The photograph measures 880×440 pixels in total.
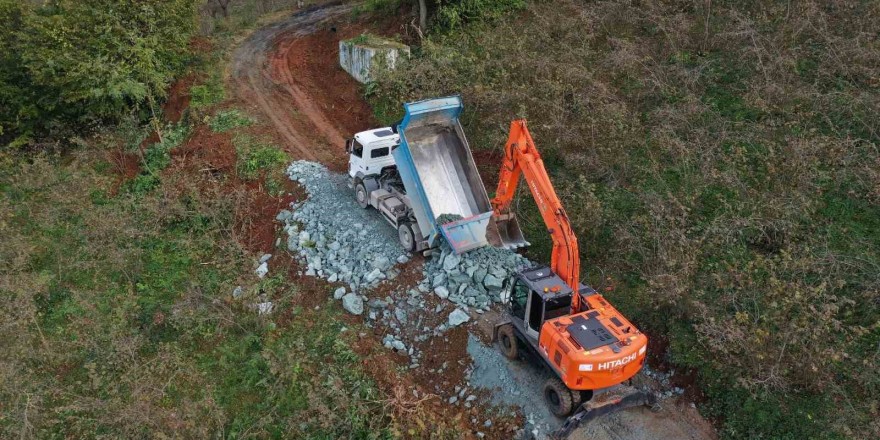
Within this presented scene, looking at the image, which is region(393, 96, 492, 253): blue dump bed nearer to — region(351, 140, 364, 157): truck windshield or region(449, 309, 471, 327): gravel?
region(449, 309, 471, 327): gravel

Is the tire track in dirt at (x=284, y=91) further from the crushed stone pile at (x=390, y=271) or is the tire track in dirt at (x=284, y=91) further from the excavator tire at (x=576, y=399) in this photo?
the excavator tire at (x=576, y=399)

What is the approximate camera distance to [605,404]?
31.6 ft

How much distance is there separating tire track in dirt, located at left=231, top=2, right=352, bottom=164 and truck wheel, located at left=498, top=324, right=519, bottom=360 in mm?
9968

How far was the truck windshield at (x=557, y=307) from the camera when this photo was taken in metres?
9.86

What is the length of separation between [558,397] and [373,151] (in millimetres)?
8433

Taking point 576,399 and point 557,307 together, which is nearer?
point 576,399

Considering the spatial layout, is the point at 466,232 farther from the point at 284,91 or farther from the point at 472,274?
the point at 284,91

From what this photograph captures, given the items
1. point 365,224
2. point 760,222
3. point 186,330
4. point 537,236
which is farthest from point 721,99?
point 186,330

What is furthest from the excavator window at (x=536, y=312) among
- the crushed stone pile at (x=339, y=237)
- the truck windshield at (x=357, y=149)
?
the truck windshield at (x=357, y=149)

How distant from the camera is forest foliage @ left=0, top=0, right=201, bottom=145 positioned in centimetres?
1958

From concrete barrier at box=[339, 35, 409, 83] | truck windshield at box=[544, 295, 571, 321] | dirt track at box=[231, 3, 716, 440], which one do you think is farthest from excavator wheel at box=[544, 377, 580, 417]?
concrete barrier at box=[339, 35, 409, 83]

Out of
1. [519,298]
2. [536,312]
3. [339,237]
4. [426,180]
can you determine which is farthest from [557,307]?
[339,237]

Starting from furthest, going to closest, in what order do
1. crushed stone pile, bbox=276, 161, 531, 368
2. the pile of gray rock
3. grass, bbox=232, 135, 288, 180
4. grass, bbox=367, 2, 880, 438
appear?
grass, bbox=232, 135, 288, 180, the pile of gray rock, crushed stone pile, bbox=276, 161, 531, 368, grass, bbox=367, 2, 880, 438

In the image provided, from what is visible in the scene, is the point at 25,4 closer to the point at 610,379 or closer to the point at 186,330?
the point at 186,330
